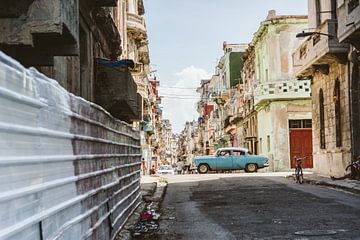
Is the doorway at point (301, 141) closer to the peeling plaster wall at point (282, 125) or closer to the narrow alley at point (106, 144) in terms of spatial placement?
the peeling plaster wall at point (282, 125)

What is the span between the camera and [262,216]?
11.0 m

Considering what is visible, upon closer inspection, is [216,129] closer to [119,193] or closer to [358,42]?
[358,42]

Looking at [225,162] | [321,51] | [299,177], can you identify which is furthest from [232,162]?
[299,177]

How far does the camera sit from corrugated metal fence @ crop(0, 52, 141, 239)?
324 cm

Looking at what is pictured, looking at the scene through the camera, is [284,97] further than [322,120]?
Yes

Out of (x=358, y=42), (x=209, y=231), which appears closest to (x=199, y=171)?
(x=358, y=42)

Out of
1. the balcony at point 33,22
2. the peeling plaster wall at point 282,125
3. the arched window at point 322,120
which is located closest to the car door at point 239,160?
the peeling plaster wall at point 282,125

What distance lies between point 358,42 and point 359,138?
426 centimetres

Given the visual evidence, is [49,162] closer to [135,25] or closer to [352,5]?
[352,5]

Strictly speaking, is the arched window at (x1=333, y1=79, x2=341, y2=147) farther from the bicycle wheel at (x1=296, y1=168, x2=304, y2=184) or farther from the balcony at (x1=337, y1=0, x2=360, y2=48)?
the balcony at (x1=337, y1=0, x2=360, y2=48)

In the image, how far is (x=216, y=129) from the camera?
3359 inches

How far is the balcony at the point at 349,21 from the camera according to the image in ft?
61.8

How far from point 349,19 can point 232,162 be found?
64.0 feet

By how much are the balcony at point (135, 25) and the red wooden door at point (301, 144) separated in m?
12.7
